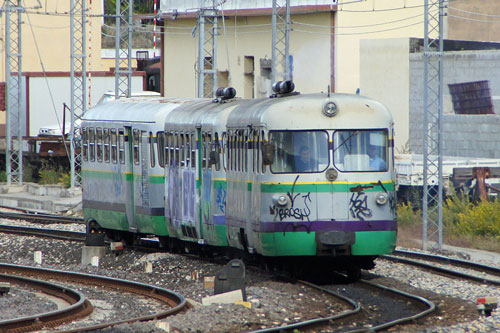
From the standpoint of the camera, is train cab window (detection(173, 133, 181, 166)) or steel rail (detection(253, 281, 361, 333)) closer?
steel rail (detection(253, 281, 361, 333))

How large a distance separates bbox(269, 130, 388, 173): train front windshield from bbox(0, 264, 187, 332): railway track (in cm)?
244

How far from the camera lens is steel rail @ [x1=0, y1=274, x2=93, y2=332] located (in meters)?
10.9

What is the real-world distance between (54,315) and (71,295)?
2.33 meters

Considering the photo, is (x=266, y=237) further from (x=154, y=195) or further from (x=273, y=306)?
(x=154, y=195)

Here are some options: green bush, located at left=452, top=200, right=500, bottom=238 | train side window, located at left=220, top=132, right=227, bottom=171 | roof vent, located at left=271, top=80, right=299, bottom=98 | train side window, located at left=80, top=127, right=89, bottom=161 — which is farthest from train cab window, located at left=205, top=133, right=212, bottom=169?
green bush, located at left=452, top=200, right=500, bottom=238

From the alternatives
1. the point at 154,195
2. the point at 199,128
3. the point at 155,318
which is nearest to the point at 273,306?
the point at 155,318

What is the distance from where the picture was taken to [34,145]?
45.2 m

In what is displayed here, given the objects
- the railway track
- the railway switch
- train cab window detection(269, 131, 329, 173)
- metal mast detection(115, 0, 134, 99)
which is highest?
metal mast detection(115, 0, 134, 99)

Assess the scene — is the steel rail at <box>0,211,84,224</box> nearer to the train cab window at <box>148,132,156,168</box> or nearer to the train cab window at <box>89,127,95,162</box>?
the train cab window at <box>89,127,95,162</box>

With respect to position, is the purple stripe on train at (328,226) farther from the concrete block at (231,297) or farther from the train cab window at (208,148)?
the train cab window at (208,148)

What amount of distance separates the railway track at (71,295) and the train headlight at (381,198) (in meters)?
3.03

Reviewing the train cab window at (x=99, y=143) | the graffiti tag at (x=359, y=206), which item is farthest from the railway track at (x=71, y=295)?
the train cab window at (x=99, y=143)

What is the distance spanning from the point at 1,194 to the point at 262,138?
26054 mm

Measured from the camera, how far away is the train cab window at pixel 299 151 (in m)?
14.1
